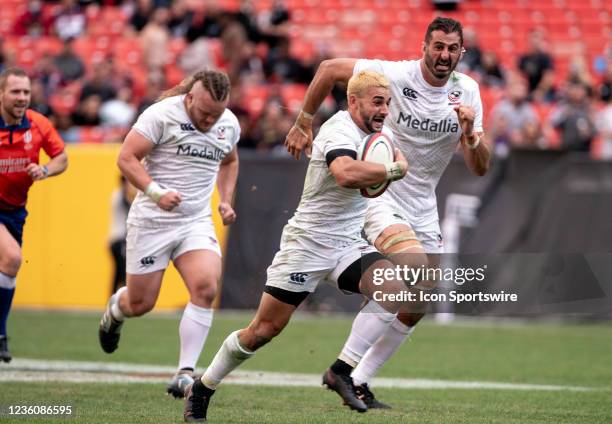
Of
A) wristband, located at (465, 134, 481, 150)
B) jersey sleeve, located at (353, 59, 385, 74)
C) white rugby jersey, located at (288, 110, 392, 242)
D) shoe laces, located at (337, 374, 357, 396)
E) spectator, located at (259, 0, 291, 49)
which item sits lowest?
spectator, located at (259, 0, 291, 49)

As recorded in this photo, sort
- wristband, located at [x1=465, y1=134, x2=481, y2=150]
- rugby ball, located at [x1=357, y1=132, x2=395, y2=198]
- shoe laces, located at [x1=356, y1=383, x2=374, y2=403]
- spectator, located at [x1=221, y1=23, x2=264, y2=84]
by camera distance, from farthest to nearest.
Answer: spectator, located at [x1=221, y1=23, x2=264, y2=84], shoe laces, located at [x1=356, y1=383, x2=374, y2=403], wristband, located at [x1=465, y1=134, x2=481, y2=150], rugby ball, located at [x1=357, y1=132, x2=395, y2=198]

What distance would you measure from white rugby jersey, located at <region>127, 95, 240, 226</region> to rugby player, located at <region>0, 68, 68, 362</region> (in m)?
1.08

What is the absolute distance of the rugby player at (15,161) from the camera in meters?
9.46

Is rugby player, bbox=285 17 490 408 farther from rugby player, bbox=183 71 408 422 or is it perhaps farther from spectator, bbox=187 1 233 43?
spectator, bbox=187 1 233 43


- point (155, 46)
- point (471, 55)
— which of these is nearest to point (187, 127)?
point (471, 55)

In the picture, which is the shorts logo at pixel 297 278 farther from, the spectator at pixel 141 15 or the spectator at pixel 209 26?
the spectator at pixel 141 15

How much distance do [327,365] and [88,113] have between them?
8625 mm

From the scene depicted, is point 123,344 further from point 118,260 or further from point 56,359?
point 118,260

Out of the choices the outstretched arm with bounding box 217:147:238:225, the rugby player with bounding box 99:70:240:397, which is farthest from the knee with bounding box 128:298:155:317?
the outstretched arm with bounding box 217:147:238:225

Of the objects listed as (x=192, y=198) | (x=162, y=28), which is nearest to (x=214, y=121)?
(x=192, y=198)

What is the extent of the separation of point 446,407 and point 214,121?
267cm

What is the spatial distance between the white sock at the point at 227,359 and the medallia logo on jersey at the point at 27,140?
3.19 metres

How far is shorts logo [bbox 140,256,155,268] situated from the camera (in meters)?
9.01

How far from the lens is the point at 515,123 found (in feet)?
57.2
